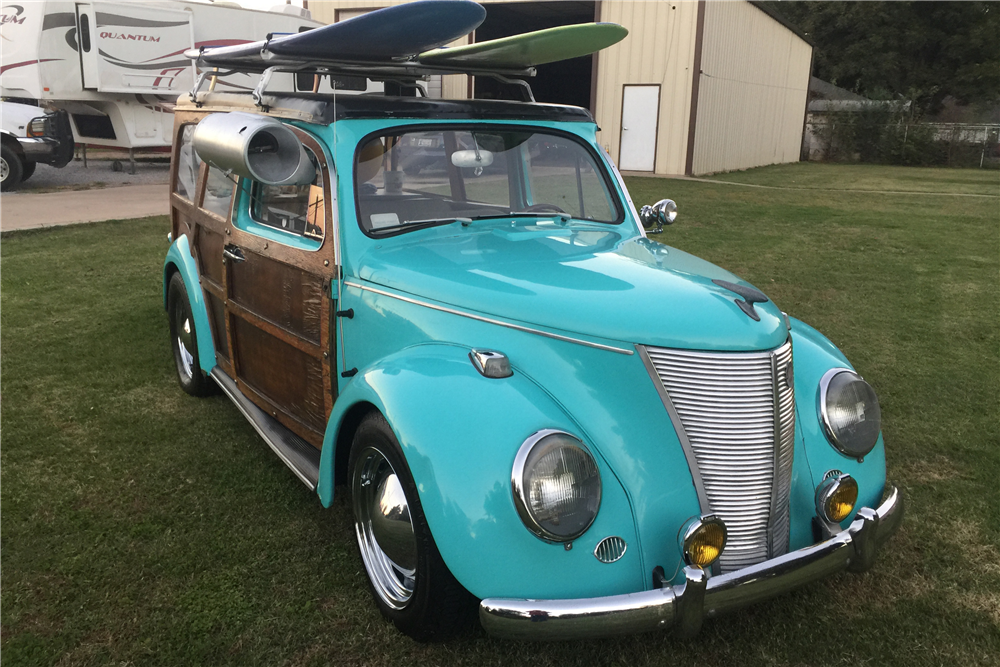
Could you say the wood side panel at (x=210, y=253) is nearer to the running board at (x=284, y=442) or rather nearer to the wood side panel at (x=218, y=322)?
the wood side panel at (x=218, y=322)

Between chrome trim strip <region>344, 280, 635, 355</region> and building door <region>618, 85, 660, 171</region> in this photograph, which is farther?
building door <region>618, 85, 660, 171</region>

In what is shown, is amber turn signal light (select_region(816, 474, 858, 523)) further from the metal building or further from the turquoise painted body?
the metal building

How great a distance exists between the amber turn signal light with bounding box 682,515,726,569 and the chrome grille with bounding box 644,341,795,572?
0.09 metres

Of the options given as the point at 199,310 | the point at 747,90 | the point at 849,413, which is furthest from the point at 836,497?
the point at 747,90

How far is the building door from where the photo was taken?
20594 mm

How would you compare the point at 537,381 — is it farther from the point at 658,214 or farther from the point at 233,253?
the point at 233,253

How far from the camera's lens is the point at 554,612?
204 centimetres

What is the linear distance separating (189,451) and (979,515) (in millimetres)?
3873

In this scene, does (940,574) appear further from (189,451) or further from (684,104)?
(684,104)

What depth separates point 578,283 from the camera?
8.55 ft

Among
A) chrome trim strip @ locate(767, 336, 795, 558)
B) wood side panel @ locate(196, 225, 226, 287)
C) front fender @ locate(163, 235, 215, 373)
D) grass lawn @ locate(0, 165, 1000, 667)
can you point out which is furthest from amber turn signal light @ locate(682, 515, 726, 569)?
front fender @ locate(163, 235, 215, 373)

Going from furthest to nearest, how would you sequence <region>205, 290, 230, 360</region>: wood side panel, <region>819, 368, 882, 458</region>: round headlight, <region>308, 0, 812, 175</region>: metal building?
<region>308, 0, 812, 175</region>: metal building < <region>205, 290, 230, 360</region>: wood side panel < <region>819, 368, 882, 458</region>: round headlight

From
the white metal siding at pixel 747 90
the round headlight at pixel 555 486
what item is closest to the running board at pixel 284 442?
the round headlight at pixel 555 486

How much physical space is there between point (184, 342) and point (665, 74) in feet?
59.1
